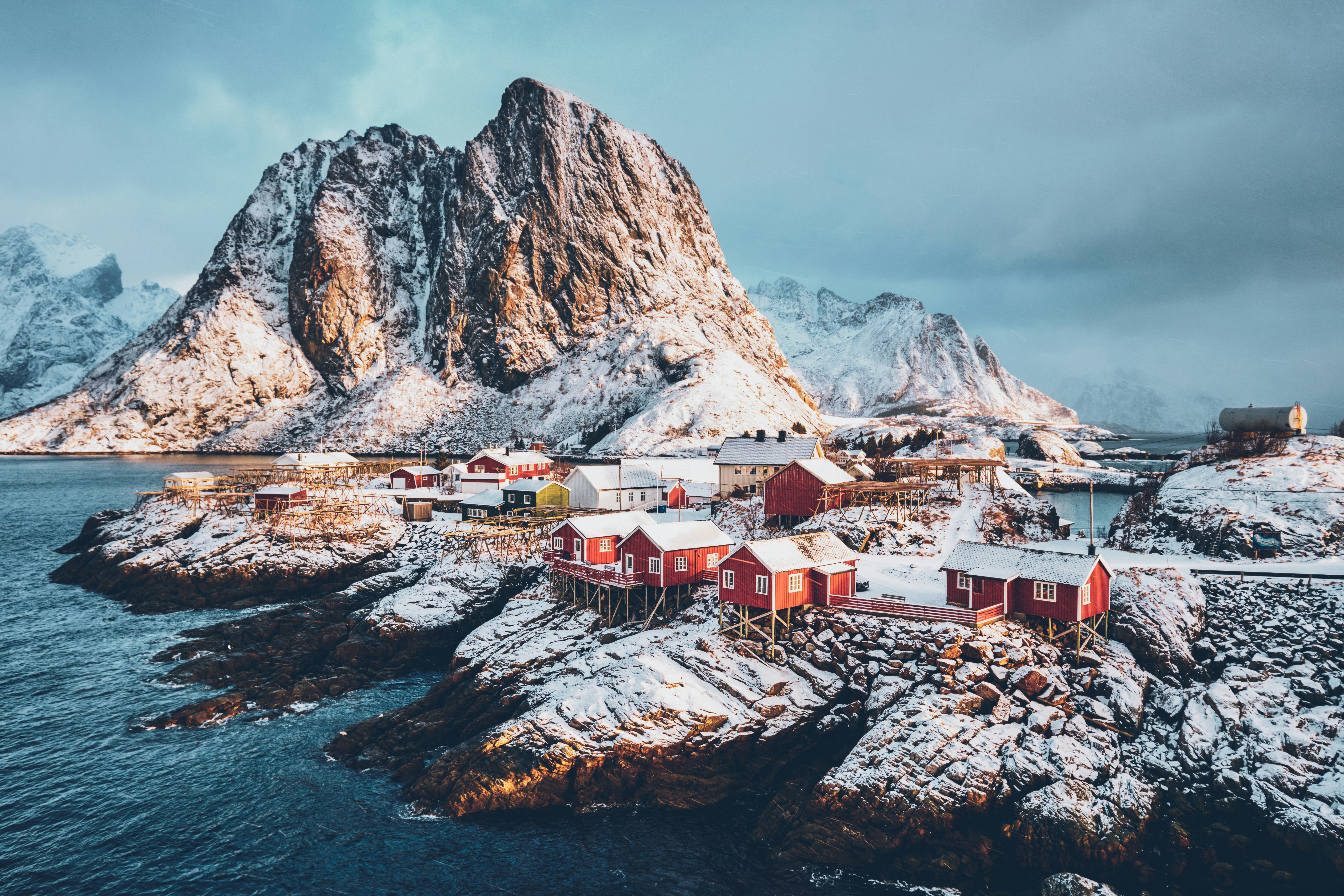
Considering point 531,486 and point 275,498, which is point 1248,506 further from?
Answer: point 275,498

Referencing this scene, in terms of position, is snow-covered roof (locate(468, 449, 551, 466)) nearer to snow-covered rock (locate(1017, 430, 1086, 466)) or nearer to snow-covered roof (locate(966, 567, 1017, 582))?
snow-covered roof (locate(966, 567, 1017, 582))

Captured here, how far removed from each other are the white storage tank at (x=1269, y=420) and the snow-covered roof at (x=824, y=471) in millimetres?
36118

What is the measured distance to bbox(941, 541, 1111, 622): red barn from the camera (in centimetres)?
3234

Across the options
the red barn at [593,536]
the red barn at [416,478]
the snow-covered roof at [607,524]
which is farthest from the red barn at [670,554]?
the red barn at [416,478]

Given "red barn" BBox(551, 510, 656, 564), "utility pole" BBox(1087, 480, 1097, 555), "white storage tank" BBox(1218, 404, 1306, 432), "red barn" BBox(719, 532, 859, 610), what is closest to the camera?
"red barn" BBox(719, 532, 859, 610)

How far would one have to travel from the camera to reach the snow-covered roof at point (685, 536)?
41.9 m

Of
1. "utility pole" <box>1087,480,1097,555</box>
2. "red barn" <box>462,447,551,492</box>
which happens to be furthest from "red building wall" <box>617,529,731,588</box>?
"red barn" <box>462,447,551,492</box>

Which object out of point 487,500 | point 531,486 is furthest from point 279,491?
point 531,486

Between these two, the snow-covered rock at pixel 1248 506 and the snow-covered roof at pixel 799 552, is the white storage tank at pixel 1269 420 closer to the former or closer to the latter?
the snow-covered rock at pixel 1248 506

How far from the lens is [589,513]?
208 ft

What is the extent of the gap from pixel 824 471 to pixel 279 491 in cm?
5054

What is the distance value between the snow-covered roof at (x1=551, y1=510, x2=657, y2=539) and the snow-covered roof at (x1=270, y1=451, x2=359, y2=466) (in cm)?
6377

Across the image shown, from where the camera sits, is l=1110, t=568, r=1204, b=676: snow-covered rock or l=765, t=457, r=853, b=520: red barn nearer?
l=1110, t=568, r=1204, b=676: snow-covered rock

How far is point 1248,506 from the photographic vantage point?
43.3 meters
